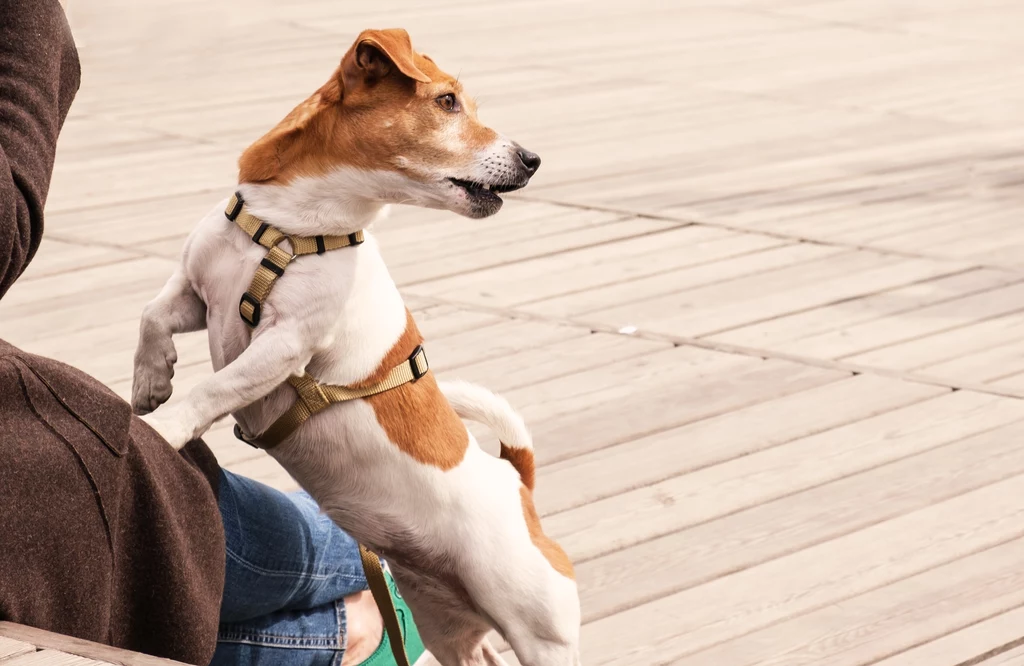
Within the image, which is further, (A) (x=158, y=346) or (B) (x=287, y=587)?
(B) (x=287, y=587)

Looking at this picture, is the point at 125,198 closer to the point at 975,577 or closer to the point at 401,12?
the point at 975,577

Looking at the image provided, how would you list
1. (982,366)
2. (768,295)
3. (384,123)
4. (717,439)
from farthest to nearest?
(768,295)
(982,366)
(717,439)
(384,123)


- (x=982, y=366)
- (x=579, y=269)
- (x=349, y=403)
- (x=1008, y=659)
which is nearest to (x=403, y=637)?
(x=349, y=403)

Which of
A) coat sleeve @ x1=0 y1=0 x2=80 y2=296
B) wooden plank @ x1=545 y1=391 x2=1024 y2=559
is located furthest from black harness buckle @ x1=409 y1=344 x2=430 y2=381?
wooden plank @ x1=545 y1=391 x2=1024 y2=559

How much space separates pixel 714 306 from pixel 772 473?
1.07 meters

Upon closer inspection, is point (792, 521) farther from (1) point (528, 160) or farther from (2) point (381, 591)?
(1) point (528, 160)

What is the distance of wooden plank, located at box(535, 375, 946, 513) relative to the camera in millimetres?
2893

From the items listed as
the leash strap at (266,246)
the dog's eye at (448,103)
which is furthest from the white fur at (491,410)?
the dog's eye at (448,103)

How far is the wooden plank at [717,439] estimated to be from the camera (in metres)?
2.89

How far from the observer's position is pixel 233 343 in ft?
6.09

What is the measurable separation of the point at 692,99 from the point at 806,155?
4.11 feet

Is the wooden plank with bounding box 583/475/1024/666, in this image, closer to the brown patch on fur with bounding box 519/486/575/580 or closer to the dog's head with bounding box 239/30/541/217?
the brown patch on fur with bounding box 519/486/575/580

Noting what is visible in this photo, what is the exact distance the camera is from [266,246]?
72.0 inches

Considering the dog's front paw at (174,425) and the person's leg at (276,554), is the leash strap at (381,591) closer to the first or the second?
the person's leg at (276,554)
